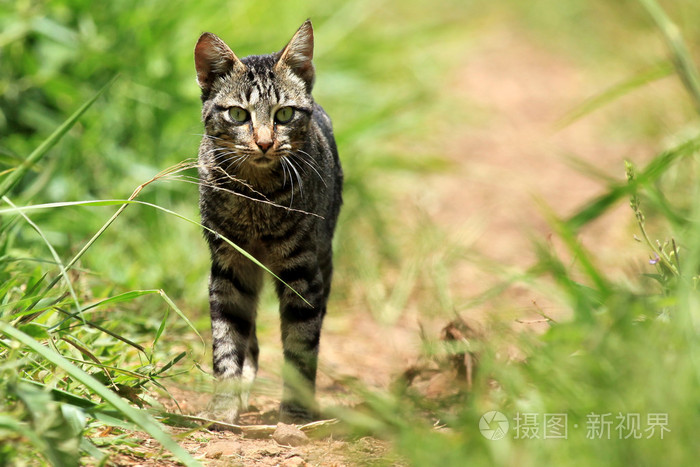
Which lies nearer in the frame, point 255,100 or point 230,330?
point 255,100

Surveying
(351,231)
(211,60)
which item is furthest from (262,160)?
(351,231)

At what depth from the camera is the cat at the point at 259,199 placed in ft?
9.70

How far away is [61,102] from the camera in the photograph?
491 cm

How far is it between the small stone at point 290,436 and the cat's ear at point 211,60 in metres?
1.38

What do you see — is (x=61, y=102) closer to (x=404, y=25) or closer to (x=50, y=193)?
(x=50, y=193)

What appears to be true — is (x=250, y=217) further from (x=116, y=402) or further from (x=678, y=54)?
(x=678, y=54)

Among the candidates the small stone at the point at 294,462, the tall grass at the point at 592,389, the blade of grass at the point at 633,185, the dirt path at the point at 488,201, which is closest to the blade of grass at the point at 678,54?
the tall grass at the point at 592,389

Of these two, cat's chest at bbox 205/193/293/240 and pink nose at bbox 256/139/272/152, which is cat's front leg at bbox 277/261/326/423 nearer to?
cat's chest at bbox 205/193/293/240

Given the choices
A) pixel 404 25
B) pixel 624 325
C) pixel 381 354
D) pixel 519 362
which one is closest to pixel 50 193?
pixel 381 354

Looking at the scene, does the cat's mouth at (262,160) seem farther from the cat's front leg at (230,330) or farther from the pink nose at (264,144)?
the cat's front leg at (230,330)

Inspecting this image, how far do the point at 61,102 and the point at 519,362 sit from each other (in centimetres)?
373

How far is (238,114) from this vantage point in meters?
2.99

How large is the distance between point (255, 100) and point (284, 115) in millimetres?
130

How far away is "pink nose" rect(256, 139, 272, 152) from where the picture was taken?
2.84 m
